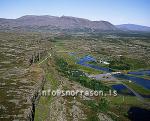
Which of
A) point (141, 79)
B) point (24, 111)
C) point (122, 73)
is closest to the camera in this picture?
point (24, 111)

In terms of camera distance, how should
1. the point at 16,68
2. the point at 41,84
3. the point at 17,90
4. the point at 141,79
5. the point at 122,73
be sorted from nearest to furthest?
the point at 17,90 < the point at 41,84 < the point at 16,68 < the point at 141,79 < the point at 122,73

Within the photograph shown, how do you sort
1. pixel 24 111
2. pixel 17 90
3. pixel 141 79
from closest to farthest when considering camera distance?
pixel 24 111 < pixel 17 90 < pixel 141 79

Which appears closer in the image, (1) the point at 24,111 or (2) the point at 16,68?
(1) the point at 24,111

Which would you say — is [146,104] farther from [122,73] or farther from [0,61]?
[0,61]

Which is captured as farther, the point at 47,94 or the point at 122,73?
the point at 122,73

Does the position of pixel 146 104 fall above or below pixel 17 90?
below

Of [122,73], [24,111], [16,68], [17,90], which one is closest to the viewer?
[24,111]

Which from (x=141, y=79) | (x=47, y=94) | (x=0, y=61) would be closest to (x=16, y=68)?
(x=0, y=61)

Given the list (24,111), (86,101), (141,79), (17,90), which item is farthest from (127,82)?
(24,111)

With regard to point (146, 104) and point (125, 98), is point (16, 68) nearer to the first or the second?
point (125, 98)
